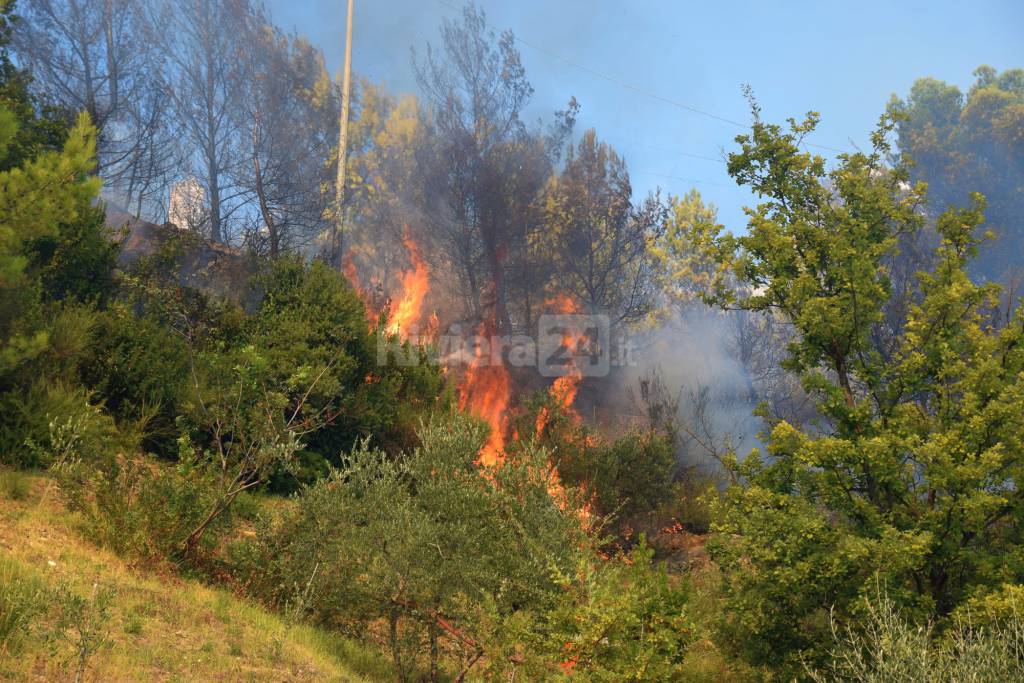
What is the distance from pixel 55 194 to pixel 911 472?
14.1 meters

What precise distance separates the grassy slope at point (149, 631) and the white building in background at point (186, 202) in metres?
24.9

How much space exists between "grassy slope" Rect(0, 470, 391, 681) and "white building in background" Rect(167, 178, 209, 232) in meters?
24.9

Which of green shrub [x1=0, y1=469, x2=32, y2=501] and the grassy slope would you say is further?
green shrub [x1=0, y1=469, x2=32, y2=501]

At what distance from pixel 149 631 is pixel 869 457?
9948 millimetres

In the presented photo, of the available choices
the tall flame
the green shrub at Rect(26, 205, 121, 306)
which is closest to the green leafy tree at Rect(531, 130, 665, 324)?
the tall flame

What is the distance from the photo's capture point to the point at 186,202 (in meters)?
38.1

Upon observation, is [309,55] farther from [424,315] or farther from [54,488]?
[54,488]

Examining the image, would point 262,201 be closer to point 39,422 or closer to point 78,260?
point 78,260

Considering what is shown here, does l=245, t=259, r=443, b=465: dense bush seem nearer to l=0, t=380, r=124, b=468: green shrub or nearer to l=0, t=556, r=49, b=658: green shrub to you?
l=0, t=380, r=124, b=468: green shrub

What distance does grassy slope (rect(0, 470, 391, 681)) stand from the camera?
8.55 metres

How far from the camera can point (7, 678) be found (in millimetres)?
7633

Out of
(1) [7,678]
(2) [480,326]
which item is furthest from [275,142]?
(1) [7,678]

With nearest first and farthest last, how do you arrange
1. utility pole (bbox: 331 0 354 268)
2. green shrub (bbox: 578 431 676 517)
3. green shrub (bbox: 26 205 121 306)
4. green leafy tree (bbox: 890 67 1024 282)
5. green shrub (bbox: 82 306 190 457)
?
green shrub (bbox: 82 306 190 457) → green shrub (bbox: 26 205 121 306) → green shrub (bbox: 578 431 676 517) → utility pole (bbox: 331 0 354 268) → green leafy tree (bbox: 890 67 1024 282)

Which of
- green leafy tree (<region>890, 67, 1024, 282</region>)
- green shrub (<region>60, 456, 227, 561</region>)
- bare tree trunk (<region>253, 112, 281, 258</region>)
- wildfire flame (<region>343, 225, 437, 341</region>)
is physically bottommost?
green shrub (<region>60, 456, 227, 561</region>)
